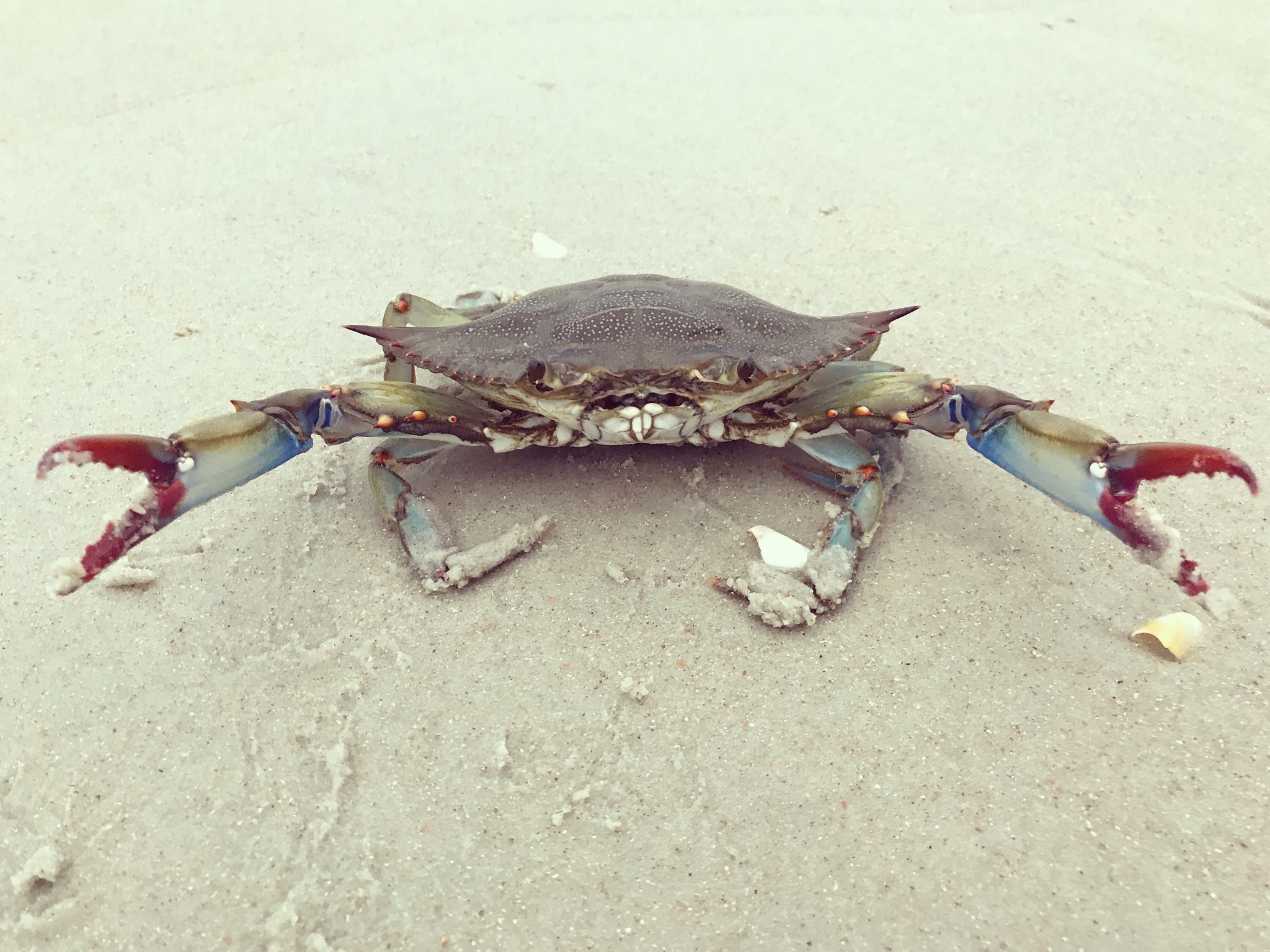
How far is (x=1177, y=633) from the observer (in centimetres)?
183

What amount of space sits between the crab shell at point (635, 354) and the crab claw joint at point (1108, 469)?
453 millimetres

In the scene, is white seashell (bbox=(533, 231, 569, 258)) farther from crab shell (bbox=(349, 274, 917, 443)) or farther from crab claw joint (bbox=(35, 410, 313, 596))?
crab claw joint (bbox=(35, 410, 313, 596))

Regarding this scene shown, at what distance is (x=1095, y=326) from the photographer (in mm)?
2771

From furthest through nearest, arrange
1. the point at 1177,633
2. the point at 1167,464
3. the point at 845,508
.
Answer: the point at 845,508 → the point at 1177,633 → the point at 1167,464

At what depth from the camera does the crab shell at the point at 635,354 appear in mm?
1947

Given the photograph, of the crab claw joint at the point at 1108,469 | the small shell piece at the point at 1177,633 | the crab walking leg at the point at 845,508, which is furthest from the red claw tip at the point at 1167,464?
the crab walking leg at the point at 845,508

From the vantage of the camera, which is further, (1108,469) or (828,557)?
(828,557)

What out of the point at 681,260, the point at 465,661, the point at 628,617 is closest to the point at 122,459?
the point at 465,661

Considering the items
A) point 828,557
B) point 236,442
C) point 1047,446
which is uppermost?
point 1047,446

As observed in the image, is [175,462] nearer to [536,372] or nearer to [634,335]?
[536,372]

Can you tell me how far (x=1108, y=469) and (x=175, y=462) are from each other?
2.10m

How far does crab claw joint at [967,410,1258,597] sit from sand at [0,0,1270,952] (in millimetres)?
276

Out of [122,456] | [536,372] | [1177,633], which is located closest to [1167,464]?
[1177,633]

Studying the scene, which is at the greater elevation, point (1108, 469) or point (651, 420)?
point (1108, 469)
